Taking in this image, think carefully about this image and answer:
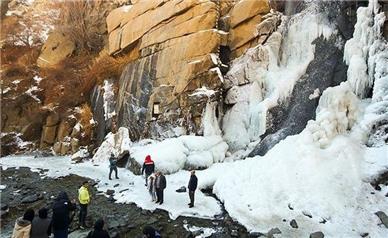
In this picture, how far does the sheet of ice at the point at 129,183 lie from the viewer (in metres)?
13.3

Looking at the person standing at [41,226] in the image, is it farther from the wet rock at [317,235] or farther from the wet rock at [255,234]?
the wet rock at [317,235]

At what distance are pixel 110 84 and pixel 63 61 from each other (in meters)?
9.24

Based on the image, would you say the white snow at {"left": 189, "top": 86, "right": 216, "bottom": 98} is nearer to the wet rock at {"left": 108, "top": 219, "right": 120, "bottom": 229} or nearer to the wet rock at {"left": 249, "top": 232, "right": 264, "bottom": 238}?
the wet rock at {"left": 108, "top": 219, "right": 120, "bottom": 229}

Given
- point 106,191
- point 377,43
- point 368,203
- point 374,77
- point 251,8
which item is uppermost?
point 251,8

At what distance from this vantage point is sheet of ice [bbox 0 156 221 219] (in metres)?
13.3

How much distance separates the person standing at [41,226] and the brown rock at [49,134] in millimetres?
21325

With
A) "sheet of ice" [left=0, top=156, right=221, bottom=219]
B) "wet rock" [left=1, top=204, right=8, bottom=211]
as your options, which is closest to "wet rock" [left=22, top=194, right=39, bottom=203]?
"wet rock" [left=1, top=204, right=8, bottom=211]

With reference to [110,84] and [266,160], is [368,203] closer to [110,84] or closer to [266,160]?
[266,160]

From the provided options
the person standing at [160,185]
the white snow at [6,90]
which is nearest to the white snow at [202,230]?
the person standing at [160,185]

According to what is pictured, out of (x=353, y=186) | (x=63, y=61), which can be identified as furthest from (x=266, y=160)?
(x=63, y=61)

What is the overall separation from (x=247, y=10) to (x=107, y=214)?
15.7 metres

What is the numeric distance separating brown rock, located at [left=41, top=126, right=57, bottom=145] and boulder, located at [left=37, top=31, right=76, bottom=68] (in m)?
8.37

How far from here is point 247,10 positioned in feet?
74.2

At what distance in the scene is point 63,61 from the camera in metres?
33.3
